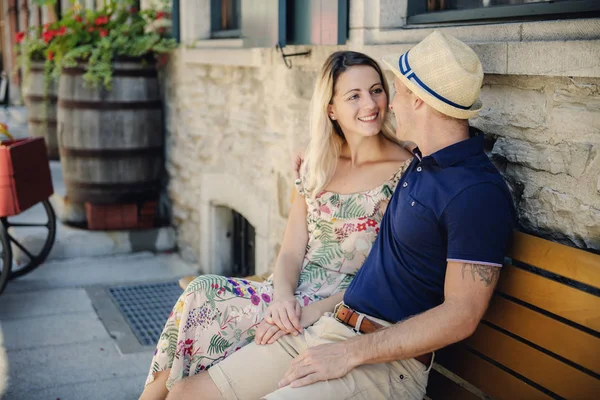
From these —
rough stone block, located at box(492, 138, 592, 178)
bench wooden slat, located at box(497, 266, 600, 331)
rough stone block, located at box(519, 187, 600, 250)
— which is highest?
rough stone block, located at box(492, 138, 592, 178)

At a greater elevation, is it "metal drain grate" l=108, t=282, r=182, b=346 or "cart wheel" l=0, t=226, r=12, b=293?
"cart wheel" l=0, t=226, r=12, b=293

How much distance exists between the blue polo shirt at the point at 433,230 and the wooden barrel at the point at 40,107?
18.3ft

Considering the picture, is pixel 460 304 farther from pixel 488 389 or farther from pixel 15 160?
pixel 15 160

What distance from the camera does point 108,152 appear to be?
18.2 feet

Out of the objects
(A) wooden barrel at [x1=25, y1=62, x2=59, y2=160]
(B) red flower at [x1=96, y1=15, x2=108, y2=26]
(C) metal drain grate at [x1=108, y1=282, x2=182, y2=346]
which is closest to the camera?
(C) metal drain grate at [x1=108, y1=282, x2=182, y2=346]

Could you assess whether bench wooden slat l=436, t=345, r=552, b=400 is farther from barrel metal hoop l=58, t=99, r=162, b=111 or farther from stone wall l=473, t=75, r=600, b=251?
barrel metal hoop l=58, t=99, r=162, b=111

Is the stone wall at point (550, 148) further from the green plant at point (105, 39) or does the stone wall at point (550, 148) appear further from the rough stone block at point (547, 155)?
the green plant at point (105, 39)

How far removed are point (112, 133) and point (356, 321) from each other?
382 cm

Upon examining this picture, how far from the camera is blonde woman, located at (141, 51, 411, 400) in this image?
2.36 m

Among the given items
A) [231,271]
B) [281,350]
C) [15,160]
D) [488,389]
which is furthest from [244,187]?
[488,389]

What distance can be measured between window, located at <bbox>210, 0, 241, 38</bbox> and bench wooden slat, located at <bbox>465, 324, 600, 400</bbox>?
3148mm

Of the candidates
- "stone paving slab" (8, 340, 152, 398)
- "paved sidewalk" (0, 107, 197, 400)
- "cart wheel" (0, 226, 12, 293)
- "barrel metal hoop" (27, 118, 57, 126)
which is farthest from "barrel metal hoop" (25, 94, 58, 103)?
"stone paving slab" (8, 340, 152, 398)

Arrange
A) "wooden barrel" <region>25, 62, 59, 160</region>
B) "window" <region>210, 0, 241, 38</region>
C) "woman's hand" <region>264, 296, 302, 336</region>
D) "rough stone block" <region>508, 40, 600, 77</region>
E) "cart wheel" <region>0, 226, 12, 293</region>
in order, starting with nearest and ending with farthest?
"rough stone block" <region>508, 40, 600, 77</region> → "woman's hand" <region>264, 296, 302, 336</region> → "cart wheel" <region>0, 226, 12, 293</region> → "window" <region>210, 0, 241, 38</region> → "wooden barrel" <region>25, 62, 59, 160</region>

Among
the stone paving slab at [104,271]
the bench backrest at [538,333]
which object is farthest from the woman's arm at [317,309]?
the stone paving slab at [104,271]
